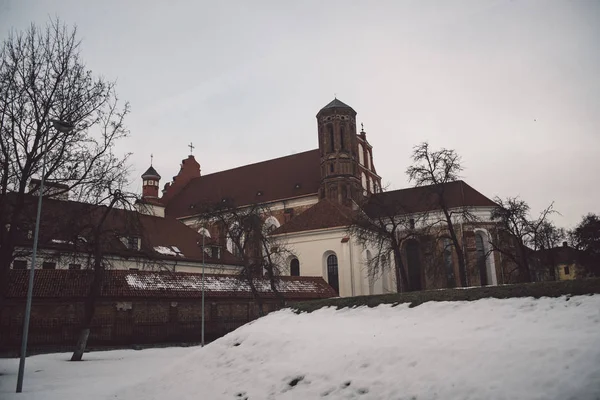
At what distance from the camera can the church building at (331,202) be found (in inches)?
1451

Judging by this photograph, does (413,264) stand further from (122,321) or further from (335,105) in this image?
(122,321)

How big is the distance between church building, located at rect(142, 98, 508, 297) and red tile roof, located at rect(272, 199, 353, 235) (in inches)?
3.5

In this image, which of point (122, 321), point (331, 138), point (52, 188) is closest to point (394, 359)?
point (52, 188)

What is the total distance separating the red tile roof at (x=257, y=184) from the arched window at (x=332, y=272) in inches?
473

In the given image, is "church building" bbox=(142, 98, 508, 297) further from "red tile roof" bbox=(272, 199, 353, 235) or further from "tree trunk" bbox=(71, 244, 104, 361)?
"tree trunk" bbox=(71, 244, 104, 361)

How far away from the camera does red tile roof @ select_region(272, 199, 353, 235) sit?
37.5 m

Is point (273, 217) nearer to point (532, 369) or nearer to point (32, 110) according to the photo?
point (32, 110)

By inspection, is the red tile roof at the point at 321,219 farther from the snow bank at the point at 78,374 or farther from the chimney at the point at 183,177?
the chimney at the point at 183,177

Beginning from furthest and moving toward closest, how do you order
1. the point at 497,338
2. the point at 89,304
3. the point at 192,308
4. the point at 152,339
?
the point at 192,308, the point at 152,339, the point at 89,304, the point at 497,338

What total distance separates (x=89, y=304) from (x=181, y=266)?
19.1 meters

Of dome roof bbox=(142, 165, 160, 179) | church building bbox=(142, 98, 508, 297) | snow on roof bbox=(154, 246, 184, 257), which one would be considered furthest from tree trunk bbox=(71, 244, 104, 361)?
dome roof bbox=(142, 165, 160, 179)

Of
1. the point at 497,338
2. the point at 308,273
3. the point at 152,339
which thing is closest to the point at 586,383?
Result: the point at 497,338

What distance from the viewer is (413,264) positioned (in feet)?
142

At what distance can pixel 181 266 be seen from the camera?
37.5 metres
